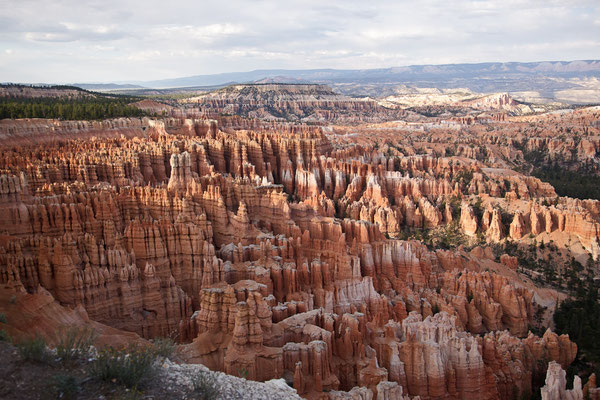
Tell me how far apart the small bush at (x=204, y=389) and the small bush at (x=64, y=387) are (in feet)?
6.58

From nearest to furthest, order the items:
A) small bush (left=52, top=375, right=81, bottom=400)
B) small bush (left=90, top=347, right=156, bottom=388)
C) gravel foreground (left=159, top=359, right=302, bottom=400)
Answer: small bush (left=52, top=375, right=81, bottom=400) < small bush (left=90, top=347, right=156, bottom=388) < gravel foreground (left=159, top=359, right=302, bottom=400)

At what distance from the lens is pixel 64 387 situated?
26.3ft

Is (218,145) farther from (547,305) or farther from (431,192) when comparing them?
(547,305)

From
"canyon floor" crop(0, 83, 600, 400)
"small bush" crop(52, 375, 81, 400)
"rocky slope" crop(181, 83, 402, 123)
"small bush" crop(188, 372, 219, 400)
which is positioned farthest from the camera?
"rocky slope" crop(181, 83, 402, 123)

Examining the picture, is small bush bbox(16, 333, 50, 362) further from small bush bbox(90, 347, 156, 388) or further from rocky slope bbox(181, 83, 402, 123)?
rocky slope bbox(181, 83, 402, 123)

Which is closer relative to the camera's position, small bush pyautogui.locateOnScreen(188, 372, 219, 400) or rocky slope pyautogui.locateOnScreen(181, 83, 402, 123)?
small bush pyautogui.locateOnScreen(188, 372, 219, 400)

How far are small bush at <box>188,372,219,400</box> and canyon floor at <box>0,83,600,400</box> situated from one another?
45cm

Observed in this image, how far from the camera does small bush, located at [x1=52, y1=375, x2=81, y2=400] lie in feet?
26.2

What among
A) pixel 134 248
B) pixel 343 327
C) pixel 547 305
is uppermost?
pixel 134 248

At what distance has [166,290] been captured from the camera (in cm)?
2006

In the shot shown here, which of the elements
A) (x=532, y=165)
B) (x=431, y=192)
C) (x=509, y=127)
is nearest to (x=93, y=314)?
(x=431, y=192)

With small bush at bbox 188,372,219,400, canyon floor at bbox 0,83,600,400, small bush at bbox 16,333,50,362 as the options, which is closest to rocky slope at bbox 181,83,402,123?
canyon floor at bbox 0,83,600,400

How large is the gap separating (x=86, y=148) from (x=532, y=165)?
215ft

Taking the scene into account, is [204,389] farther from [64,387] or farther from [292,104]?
[292,104]
